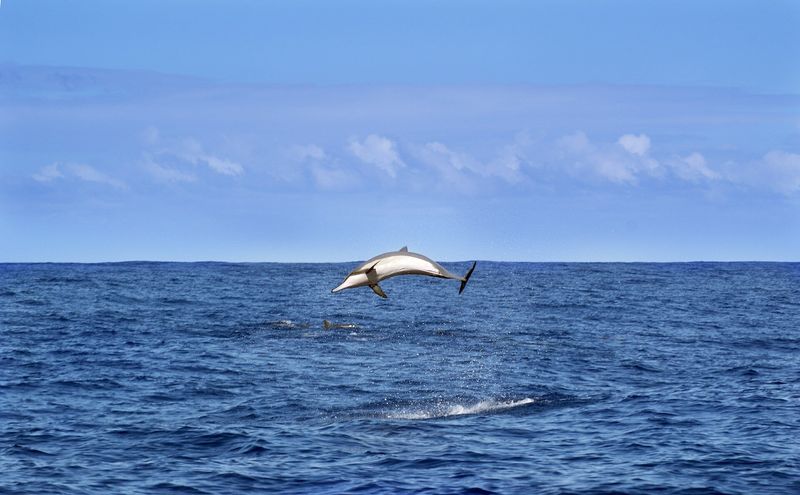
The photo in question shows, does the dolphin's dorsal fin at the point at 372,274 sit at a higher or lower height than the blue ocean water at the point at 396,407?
higher

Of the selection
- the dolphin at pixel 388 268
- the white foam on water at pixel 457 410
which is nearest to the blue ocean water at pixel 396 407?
the white foam on water at pixel 457 410

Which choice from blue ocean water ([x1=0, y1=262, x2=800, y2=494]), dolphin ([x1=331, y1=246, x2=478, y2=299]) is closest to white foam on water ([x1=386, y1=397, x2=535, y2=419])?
blue ocean water ([x1=0, y1=262, x2=800, y2=494])

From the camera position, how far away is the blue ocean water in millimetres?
27906

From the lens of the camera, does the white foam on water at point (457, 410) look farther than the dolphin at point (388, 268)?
Yes

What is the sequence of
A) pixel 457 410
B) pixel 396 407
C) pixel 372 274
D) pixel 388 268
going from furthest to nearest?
pixel 396 407 → pixel 457 410 → pixel 388 268 → pixel 372 274

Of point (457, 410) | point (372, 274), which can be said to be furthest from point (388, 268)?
point (457, 410)

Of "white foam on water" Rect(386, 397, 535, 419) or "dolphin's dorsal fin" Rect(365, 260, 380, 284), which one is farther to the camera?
"white foam on water" Rect(386, 397, 535, 419)

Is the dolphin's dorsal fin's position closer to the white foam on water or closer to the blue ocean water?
the blue ocean water

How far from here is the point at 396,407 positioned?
38.5m

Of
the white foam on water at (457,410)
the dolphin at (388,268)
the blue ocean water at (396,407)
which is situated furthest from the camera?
the white foam on water at (457,410)

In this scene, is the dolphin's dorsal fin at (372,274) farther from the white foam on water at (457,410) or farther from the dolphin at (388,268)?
the white foam on water at (457,410)

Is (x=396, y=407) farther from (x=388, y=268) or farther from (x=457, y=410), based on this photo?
(x=388, y=268)

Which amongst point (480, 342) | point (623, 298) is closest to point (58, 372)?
point (480, 342)

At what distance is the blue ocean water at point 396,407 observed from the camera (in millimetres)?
27906
